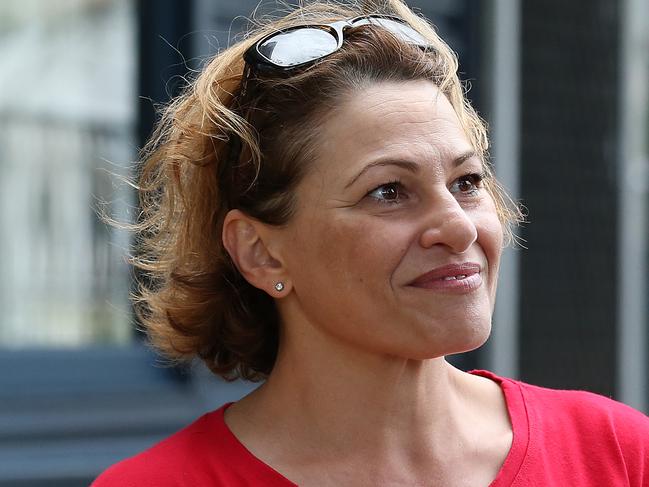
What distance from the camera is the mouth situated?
191cm

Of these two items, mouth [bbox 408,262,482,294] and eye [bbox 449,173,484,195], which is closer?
mouth [bbox 408,262,482,294]

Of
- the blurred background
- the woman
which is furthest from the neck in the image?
the blurred background

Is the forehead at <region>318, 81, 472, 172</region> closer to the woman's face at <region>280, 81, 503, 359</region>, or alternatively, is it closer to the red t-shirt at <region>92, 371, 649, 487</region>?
the woman's face at <region>280, 81, 503, 359</region>

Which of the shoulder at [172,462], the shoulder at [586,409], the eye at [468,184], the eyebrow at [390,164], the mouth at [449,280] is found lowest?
the shoulder at [172,462]

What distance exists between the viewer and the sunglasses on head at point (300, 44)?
2061mm

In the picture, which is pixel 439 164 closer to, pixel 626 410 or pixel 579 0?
pixel 626 410

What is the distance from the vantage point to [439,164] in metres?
1.97

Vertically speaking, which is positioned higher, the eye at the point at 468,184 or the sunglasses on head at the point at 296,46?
the sunglasses on head at the point at 296,46

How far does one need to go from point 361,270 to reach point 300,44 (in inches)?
17.5

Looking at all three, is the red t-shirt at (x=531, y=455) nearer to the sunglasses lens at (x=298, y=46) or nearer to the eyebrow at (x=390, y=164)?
the eyebrow at (x=390, y=164)

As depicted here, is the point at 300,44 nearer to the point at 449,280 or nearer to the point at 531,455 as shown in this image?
the point at 449,280

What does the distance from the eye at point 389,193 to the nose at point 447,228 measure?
0.06m

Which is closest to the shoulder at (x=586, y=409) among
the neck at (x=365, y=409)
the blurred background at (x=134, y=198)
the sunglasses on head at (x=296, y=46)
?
the neck at (x=365, y=409)

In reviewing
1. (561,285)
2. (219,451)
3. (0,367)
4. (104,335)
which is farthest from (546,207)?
(219,451)
